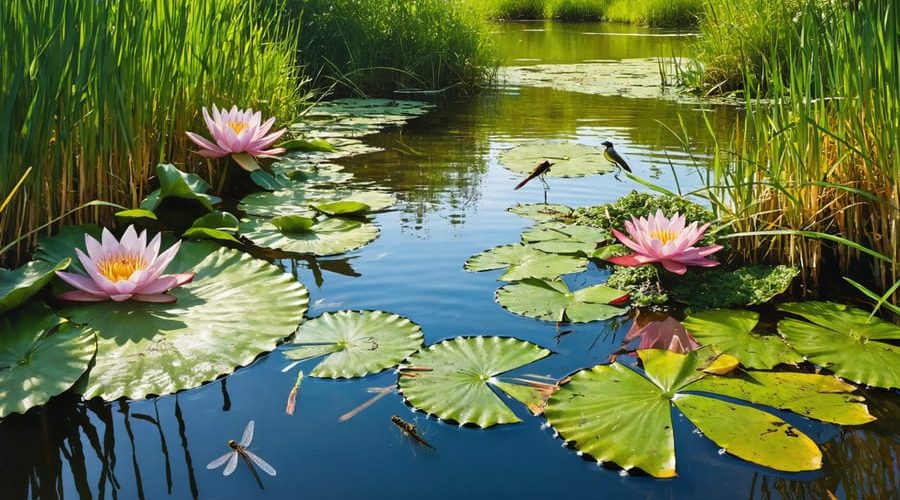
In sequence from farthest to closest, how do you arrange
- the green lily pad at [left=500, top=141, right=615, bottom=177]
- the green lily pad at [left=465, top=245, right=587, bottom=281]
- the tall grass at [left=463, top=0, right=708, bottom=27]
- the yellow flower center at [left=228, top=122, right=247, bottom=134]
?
1. the tall grass at [left=463, top=0, right=708, bottom=27]
2. the green lily pad at [left=500, top=141, right=615, bottom=177]
3. the yellow flower center at [left=228, top=122, right=247, bottom=134]
4. the green lily pad at [left=465, top=245, right=587, bottom=281]

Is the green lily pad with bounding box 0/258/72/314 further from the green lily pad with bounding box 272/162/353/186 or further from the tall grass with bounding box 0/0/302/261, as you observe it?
the green lily pad with bounding box 272/162/353/186

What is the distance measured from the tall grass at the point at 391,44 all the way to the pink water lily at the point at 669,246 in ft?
14.8

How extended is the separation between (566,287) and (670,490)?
992mm

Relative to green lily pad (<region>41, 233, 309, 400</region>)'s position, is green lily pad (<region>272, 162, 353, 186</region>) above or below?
above

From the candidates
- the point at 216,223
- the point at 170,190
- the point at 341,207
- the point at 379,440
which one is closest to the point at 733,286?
the point at 379,440

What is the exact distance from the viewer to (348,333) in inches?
74.6

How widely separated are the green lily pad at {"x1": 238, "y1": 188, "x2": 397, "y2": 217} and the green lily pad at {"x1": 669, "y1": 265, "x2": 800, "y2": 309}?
1391 millimetres

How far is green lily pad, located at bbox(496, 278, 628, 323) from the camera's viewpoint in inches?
80.4

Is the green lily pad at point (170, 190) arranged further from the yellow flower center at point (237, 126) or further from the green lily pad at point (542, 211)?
the green lily pad at point (542, 211)

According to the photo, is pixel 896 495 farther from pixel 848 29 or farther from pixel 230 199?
pixel 230 199

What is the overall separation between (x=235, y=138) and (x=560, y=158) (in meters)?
1.84

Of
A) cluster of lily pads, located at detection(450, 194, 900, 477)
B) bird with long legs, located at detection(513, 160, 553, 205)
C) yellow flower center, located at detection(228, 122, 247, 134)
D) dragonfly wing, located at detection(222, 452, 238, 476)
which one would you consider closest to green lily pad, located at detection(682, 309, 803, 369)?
cluster of lily pads, located at detection(450, 194, 900, 477)

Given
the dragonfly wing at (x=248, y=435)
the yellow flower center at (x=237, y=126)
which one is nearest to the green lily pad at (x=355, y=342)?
the dragonfly wing at (x=248, y=435)

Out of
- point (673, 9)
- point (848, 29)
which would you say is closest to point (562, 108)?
point (848, 29)
